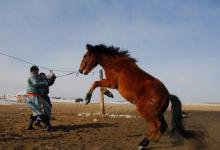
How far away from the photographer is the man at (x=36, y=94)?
13.5 m

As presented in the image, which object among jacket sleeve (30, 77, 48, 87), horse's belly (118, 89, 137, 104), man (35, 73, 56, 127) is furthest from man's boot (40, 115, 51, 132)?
horse's belly (118, 89, 137, 104)

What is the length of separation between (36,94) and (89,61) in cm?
237

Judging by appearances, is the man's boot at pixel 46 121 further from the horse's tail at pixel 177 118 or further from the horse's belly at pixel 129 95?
the horse's tail at pixel 177 118

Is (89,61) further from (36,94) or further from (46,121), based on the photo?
(46,121)

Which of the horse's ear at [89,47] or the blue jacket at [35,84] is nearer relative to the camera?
the horse's ear at [89,47]

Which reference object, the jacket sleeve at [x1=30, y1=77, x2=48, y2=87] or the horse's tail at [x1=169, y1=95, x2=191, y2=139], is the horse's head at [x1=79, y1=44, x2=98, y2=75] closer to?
the jacket sleeve at [x1=30, y1=77, x2=48, y2=87]

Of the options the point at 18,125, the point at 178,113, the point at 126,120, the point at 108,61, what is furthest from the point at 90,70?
the point at 126,120

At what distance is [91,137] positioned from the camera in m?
12.5

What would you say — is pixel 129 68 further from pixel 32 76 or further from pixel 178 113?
pixel 32 76

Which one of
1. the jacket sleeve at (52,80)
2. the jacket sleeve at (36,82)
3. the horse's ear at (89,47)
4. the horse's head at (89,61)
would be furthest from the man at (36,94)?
the horse's ear at (89,47)

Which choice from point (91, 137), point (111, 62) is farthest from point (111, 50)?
point (91, 137)

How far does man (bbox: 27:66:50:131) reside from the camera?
13.5 metres

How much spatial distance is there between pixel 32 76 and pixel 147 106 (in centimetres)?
412

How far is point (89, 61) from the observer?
12266 mm
